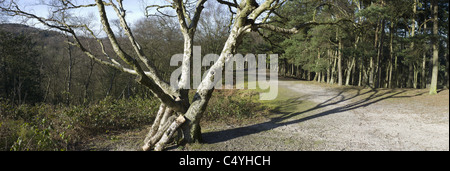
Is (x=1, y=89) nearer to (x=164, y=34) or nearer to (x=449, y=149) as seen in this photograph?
(x=164, y=34)

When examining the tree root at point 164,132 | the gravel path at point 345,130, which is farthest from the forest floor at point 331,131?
the tree root at point 164,132

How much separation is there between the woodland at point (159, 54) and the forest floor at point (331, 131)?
72 cm

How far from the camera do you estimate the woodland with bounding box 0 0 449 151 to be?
16.8ft

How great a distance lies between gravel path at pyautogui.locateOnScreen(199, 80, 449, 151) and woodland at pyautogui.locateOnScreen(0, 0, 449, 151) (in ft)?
3.75

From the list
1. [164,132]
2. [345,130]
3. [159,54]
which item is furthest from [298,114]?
[159,54]

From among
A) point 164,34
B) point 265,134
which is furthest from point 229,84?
point 265,134

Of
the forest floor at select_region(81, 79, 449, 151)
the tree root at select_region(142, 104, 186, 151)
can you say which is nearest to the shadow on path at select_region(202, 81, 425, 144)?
the forest floor at select_region(81, 79, 449, 151)

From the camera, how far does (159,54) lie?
17422mm

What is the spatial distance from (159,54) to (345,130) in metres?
13.9

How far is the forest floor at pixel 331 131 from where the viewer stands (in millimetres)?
5137

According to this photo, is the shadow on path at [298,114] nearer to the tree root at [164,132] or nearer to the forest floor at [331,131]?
the forest floor at [331,131]

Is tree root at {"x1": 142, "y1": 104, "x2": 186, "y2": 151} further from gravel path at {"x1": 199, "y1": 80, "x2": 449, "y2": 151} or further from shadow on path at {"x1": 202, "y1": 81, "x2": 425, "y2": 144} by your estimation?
shadow on path at {"x1": 202, "y1": 81, "x2": 425, "y2": 144}
